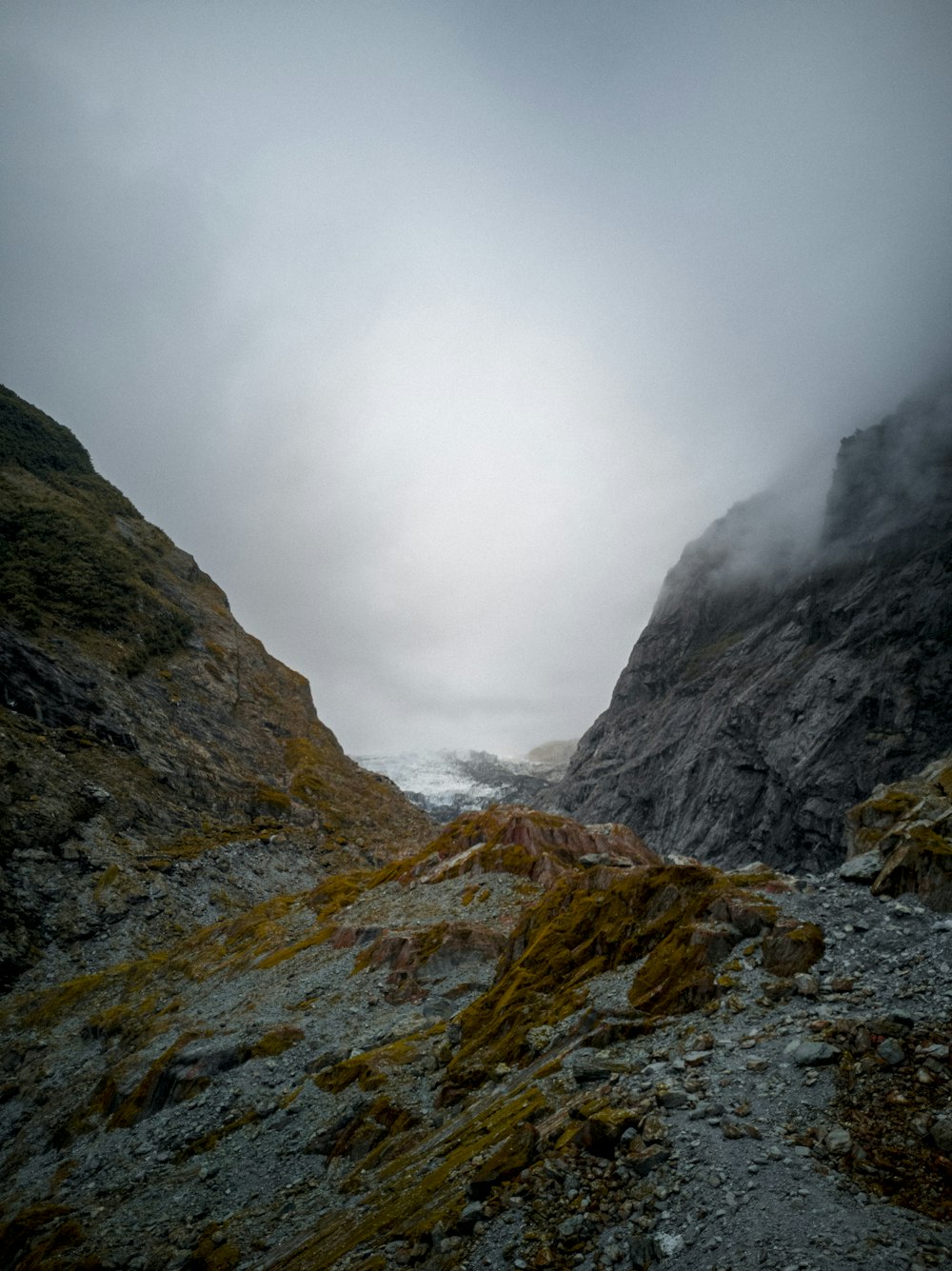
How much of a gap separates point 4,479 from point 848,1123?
464 feet

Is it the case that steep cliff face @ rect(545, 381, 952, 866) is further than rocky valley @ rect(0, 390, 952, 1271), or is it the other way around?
steep cliff face @ rect(545, 381, 952, 866)

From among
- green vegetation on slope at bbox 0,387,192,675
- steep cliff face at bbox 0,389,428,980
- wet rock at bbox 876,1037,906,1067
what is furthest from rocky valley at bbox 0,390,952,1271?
green vegetation on slope at bbox 0,387,192,675

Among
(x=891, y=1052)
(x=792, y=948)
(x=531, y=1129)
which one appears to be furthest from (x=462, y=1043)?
(x=891, y=1052)

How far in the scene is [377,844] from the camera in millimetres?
94312

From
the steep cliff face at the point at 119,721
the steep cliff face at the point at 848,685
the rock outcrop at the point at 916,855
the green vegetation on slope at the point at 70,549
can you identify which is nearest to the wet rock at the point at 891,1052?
the rock outcrop at the point at 916,855

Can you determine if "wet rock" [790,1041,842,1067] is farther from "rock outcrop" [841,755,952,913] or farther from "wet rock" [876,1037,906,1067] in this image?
"rock outcrop" [841,755,952,913]

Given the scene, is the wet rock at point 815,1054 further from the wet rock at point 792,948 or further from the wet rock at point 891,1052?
the wet rock at point 792,948

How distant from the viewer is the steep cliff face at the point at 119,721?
59.8 meters

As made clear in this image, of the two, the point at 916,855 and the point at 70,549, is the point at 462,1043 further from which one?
the point at 70,549

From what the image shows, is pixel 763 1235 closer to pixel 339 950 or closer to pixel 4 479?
pixel 339 950

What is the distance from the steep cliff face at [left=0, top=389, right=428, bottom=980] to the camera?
59.8 metres

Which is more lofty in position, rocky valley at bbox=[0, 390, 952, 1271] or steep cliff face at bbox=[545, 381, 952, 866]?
steep cliff face at bbox=[545, 381, 952, 866]

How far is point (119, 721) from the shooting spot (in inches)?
3238

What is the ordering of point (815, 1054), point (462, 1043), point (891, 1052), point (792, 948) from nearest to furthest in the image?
point (891, 1052), point (815, 1054), point (792, 948), point (462, 1043)
